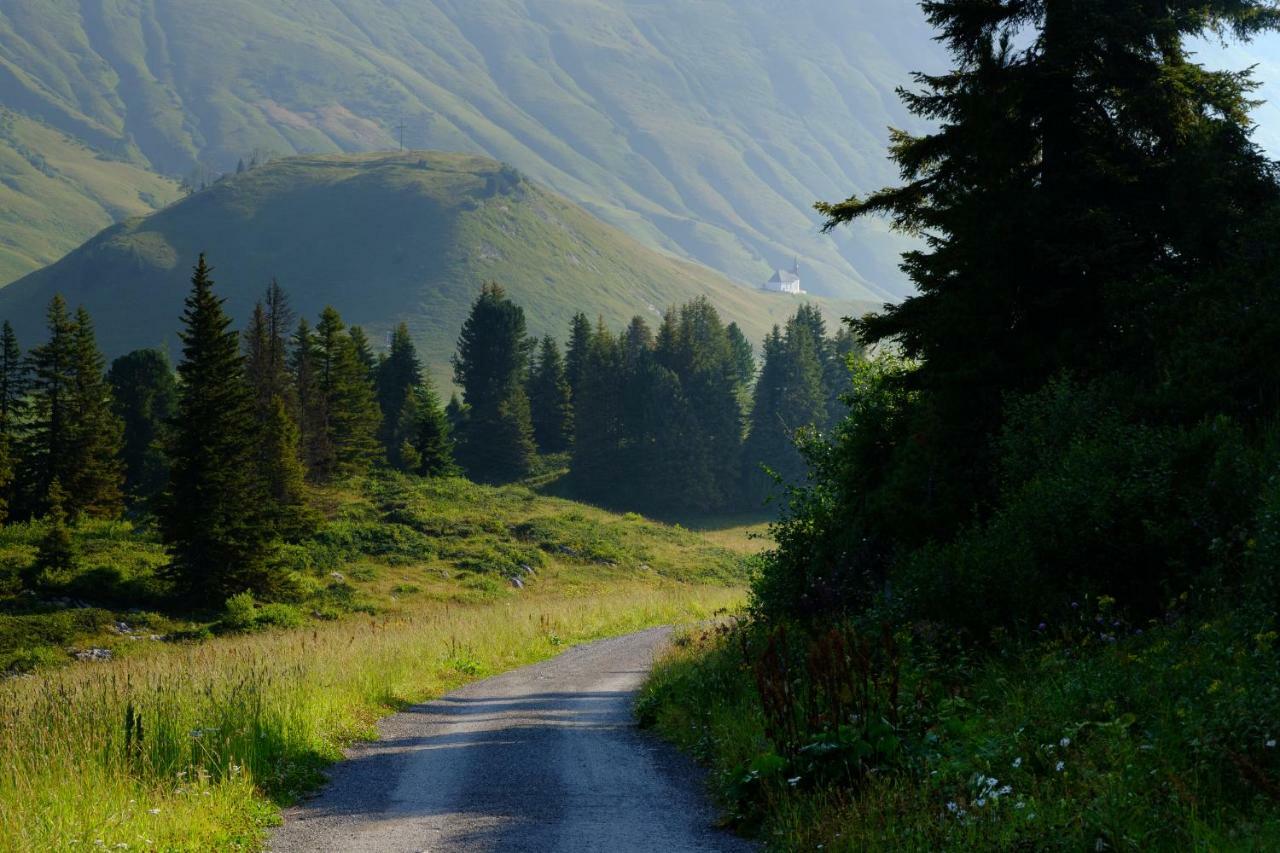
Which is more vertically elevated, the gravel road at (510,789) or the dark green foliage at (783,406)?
the dark green foliage at (783,406)

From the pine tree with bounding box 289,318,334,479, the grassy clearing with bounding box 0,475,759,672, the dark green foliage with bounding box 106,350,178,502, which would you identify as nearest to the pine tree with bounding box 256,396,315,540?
the grassy clearing with bounding box 0,475,759,672

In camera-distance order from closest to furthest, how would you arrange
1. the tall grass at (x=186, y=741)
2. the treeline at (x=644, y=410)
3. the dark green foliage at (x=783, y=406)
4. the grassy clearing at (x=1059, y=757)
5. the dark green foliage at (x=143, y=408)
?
the grassy clearing at (x=1059, y=757)
the tall grass at (x=186, y=741)
the dark green foliage at (x=143, y=408)
the treeline at (x=644, y=410)
the dark green foliage at (x=783, y=406)

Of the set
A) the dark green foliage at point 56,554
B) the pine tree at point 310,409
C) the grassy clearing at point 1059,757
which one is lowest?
the grassy clearing at point 1059,757

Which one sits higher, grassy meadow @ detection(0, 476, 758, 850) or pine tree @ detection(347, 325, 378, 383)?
pine tree @ detection(347, 325, 378, 383)

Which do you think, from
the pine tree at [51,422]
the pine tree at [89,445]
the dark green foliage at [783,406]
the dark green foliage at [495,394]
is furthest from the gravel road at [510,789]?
the dark green foliage at [783,406]

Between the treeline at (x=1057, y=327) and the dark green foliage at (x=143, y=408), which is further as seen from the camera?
the dark green foliage at (x=143, y=408)

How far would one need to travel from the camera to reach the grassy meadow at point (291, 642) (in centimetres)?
937

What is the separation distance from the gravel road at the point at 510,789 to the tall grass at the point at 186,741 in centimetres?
52

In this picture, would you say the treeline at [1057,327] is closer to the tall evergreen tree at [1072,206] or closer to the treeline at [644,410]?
the tall evergreen tree at [1072,206]

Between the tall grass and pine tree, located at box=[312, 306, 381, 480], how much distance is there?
56.3m

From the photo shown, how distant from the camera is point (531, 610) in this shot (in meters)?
37.0

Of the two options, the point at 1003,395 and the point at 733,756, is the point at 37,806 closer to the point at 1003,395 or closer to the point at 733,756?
the point at 733,756

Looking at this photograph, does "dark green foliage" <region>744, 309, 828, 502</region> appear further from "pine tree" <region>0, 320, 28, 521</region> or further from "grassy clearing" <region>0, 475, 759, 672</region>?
"pine tree" <region>0, 320, 28, 521</region>

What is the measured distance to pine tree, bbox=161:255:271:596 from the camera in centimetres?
4172
